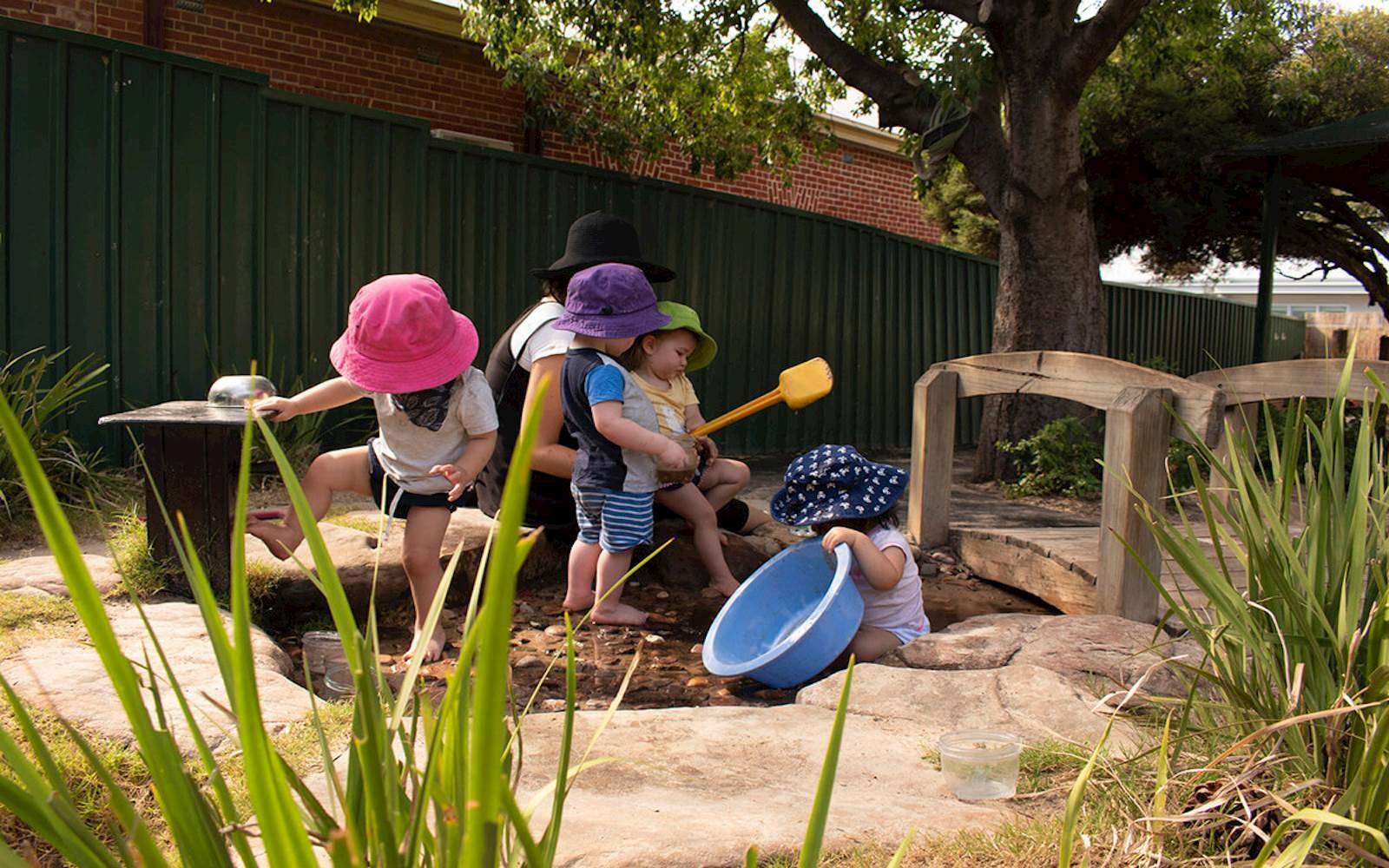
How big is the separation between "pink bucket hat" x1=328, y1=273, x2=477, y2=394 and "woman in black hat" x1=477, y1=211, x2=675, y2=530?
0.54m

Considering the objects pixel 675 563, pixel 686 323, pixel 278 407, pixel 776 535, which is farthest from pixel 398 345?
pixel 776 535

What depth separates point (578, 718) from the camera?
105 inches

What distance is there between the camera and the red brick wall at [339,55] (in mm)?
8492

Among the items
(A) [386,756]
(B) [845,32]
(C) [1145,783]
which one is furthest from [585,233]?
(B) [845,32]

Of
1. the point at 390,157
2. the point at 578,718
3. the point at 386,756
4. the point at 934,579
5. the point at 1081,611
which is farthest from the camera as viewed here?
the point at 390,157

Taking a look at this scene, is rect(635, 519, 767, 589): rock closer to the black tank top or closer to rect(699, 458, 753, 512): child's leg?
rect(699, 458, 753, 512): child's leg

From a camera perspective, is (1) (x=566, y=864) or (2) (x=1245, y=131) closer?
(1) (x=566, y=864)

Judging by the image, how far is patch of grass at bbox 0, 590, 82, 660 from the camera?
279 cm

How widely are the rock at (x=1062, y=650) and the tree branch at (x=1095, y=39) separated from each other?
4725 millimetres

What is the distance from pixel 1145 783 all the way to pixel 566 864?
0.97m

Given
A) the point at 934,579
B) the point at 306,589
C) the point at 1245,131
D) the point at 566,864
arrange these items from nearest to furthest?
1. the point at 566,864
2. the point at 306,589
3. the point at 934,579
4. the point at 1245,131

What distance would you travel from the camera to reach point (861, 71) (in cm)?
802

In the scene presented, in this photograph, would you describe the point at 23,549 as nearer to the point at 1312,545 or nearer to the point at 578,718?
the point at 578,718

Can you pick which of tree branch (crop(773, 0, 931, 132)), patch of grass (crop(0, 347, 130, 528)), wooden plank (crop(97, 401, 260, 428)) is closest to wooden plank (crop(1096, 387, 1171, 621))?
wooden plank (crop(97, 401, 260, 428))
